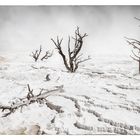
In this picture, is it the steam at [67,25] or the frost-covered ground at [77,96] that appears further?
the steam at [67,25]

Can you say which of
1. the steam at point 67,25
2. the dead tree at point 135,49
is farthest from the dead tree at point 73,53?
the dead tree at point 135,49

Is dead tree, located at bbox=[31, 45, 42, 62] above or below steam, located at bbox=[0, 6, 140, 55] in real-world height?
below

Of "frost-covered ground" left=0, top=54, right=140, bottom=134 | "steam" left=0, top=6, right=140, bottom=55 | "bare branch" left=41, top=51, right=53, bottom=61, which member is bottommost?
"frost-covered ground" left=0, top=54, right=140, bottom=134

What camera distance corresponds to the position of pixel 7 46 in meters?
2.57

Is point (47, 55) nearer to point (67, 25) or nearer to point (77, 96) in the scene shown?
point (67, 25)

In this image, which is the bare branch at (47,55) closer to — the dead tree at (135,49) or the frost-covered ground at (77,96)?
the frost-covered ground at (77,96)

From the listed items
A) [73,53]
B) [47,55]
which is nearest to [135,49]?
[73,53]

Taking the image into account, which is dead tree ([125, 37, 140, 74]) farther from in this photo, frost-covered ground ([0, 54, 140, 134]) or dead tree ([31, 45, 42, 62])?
dead tree ([31, 45, 42, 62])

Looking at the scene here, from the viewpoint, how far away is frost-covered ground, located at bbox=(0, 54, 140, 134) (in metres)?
2.39

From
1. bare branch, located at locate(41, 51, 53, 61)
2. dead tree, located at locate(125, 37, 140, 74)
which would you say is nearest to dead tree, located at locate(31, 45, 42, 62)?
bare branch, located at locate(41, 51, 53, 61)

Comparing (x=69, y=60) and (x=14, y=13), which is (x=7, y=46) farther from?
(x=69, y=60)

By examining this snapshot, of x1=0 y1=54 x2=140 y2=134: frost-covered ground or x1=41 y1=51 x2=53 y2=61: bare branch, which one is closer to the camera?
x1=0 y1=54 x2=140 y2=134: frost-covered ground

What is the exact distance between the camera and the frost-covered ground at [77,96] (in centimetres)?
239
